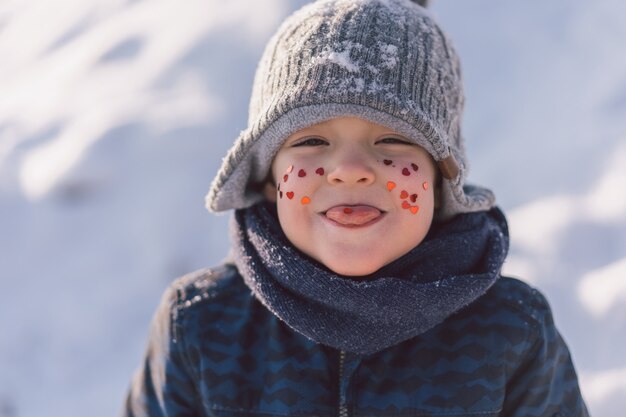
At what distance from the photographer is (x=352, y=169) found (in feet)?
4.92

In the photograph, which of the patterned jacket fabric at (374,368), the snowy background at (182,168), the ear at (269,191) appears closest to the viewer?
the patterned jacket fabric at (374,368)

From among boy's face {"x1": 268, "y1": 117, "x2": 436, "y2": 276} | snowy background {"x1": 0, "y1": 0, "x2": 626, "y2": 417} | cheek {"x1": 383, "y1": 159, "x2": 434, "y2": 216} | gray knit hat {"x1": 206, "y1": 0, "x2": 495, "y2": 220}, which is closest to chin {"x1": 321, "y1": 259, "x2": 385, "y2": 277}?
boy's face {"x1": 268, "y1": 117, "x2": 436, "y2": 276}

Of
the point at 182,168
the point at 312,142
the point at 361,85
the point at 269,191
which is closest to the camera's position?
the point at 361,85

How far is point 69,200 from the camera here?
95.7 inches

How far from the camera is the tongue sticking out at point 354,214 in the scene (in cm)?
152

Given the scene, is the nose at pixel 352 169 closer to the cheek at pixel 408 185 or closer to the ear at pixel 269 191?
the cheek at pixel 408 185

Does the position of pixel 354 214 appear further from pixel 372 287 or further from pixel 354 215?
pixel 372 287

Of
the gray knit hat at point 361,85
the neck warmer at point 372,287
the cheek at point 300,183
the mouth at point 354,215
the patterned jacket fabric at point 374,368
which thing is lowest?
the patterned jacket fabric at point 374,368

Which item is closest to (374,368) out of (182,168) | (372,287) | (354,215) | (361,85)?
(372,287)

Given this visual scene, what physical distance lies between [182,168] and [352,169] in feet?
3.35

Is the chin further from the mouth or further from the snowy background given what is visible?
the snowy background

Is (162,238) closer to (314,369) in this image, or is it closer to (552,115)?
(314,369)

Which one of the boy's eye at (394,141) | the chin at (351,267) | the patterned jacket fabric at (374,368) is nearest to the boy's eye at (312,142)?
the boy's eye at (394,141)

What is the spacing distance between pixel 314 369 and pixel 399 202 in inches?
13.5
